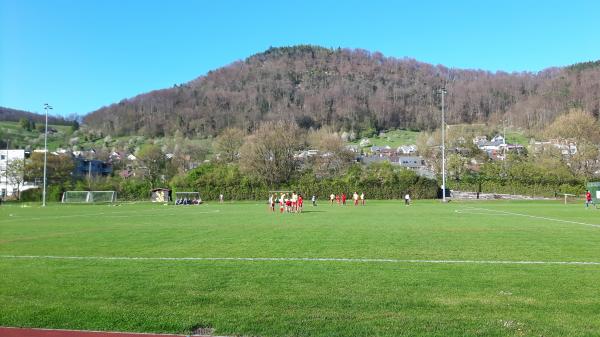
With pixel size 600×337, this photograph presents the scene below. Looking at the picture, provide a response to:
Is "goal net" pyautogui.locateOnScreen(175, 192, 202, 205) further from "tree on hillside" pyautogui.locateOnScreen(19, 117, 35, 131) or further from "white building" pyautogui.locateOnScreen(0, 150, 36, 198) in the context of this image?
"tree on hillside" pyautogui.locateOnScreen(19, 117, 35, 131)

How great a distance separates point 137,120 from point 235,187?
4826 inches

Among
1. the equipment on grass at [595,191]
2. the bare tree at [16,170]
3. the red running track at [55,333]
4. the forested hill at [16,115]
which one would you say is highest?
the forested hill at [16,115]

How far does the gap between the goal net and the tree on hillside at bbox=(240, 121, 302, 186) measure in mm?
9096

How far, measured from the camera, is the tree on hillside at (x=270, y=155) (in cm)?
7812

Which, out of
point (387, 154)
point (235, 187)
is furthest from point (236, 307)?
point (387, 154)

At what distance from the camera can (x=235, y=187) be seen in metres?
75.9

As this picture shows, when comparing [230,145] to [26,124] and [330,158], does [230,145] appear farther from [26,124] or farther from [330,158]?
[26,124]

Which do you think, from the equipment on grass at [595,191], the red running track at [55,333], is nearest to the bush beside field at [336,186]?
the equipment on grass at [595,191]

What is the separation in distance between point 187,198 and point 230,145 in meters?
26.1

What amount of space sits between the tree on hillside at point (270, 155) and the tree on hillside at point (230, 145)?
11454 millimetres

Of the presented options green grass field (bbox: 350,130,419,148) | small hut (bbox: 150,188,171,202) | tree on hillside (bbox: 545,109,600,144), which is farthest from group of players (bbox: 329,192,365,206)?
green grass field (bbox: 350,130,419,148)

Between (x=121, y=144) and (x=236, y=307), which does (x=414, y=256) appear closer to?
(x=236, y=307)

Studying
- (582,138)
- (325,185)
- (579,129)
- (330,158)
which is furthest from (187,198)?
(582,138)

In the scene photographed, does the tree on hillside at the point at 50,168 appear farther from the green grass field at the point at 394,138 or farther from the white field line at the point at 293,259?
the green grass field at the point at 394,138
